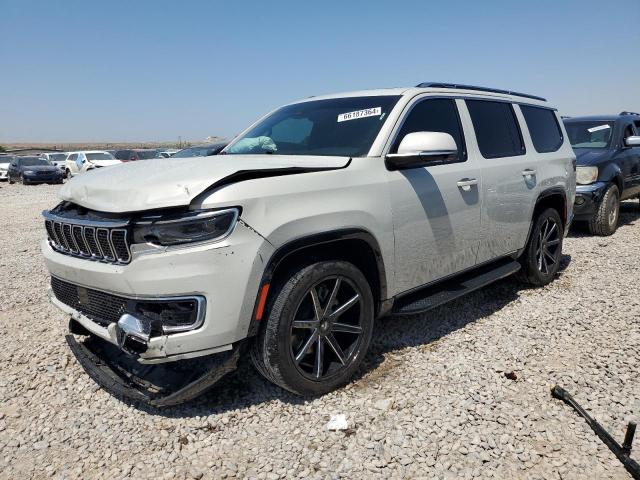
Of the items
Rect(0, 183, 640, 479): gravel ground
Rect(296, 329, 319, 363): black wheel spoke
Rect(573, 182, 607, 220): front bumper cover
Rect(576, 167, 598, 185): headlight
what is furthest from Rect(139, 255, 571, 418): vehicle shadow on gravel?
Rect(576, 167, 598, 185): headlight

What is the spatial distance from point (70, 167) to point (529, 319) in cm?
2894

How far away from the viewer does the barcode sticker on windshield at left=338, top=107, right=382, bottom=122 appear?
3436 mm

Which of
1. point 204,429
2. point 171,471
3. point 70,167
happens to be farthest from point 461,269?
point 70,167

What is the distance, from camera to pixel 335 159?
3.10m

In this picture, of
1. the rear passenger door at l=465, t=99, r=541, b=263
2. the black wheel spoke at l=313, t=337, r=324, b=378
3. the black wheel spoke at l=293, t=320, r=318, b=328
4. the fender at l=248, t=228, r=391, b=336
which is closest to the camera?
the fender at l=248, t=228, r=391, b=336

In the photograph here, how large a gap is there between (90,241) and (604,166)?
7.89 meters

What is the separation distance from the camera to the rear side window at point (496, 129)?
161 inches

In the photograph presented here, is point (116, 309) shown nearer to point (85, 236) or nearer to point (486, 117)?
point (85, 236)

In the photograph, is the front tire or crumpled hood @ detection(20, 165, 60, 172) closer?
the front tire

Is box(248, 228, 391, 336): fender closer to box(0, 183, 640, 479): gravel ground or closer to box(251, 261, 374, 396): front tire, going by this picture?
box(251, 261, 374, 396): front tire

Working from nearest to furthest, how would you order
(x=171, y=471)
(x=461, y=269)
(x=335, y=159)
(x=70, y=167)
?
(x=171, y=471) → (x=335, y=159) → (x=461, y=269) → (x=70, y=167)

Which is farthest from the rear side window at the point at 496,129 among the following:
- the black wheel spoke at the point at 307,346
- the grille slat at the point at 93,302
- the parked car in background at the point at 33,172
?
the parked car in background at the point at 33,172

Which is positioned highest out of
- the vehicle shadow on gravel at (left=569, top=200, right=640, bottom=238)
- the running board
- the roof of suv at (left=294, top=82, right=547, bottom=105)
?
the roof of suv at (left=294, top=82, right=547, bottom=105)

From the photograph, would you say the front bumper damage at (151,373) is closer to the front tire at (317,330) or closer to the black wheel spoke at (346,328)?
the front tire at (317,330)
